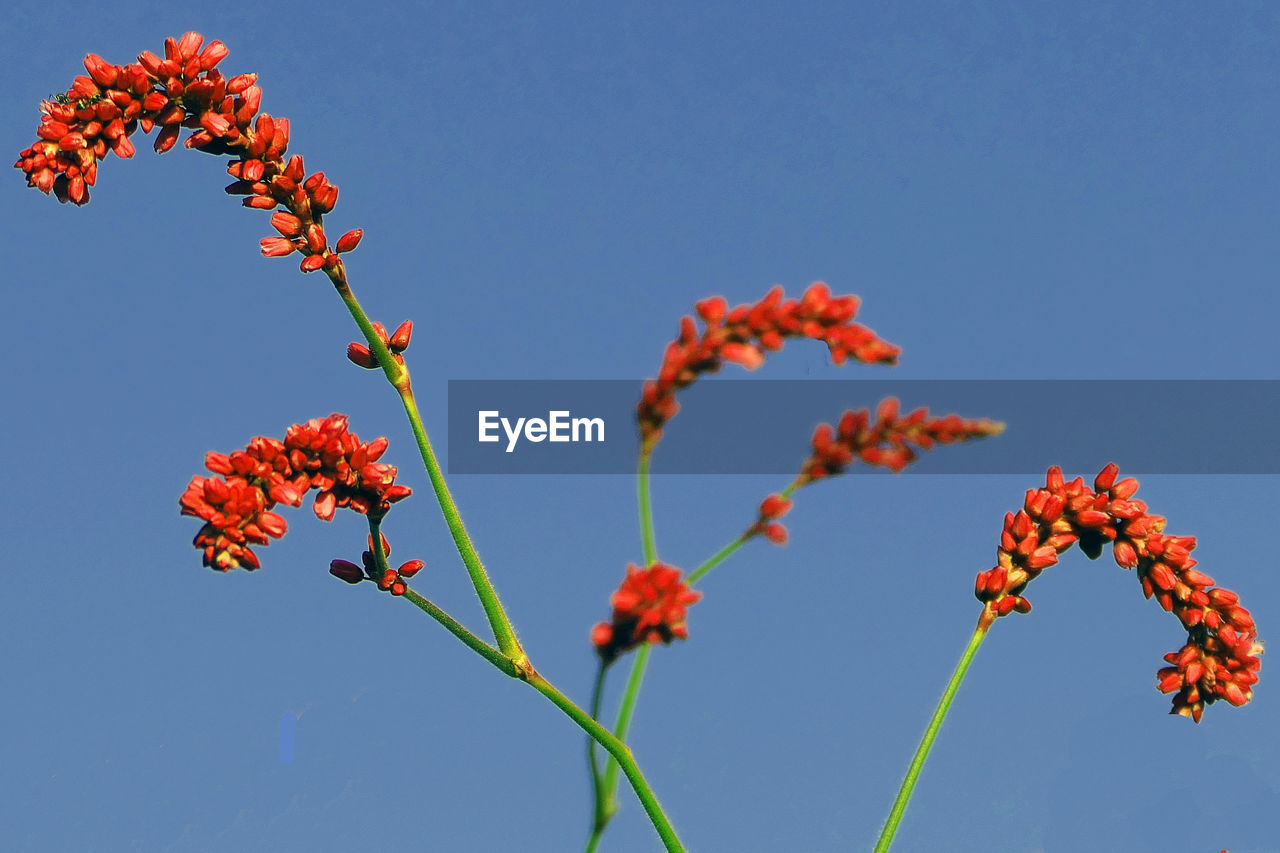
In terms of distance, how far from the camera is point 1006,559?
386cm

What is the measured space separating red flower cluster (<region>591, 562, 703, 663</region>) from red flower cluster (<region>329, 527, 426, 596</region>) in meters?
1.33

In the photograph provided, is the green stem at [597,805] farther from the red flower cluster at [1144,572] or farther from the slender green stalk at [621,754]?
the red flower cluster at [1144,572]

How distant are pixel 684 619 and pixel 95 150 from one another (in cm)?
212

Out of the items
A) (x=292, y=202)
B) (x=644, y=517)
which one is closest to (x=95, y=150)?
(x=292, y=202)

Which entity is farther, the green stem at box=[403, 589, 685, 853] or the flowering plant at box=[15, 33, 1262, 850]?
the green stem at box=[403, 589, 685, 853]

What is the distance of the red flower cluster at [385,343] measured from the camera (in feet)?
11.3

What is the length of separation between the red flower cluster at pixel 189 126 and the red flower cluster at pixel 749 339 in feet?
4.74

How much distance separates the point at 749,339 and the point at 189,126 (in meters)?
1.88

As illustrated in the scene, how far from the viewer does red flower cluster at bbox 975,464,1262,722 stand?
3.85 metres

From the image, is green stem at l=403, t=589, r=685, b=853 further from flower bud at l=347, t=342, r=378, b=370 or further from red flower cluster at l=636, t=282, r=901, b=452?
red flower cluster at l=636, t=282, r=901, b=452

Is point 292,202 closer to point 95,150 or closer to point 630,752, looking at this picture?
point 95,150

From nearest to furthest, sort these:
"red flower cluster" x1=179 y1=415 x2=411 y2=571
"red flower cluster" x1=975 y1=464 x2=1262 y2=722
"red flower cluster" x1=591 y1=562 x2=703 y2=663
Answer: "red flower cluster" x1=591 y1=562 x2=703 y2=663, "red flower cluster" x1=179 y1=415 x2=411 y2=571, "red flower cluster" x1=975 y1=464 x2=1262 y2=722

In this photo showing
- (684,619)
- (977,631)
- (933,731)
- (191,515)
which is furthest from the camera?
(977,631)

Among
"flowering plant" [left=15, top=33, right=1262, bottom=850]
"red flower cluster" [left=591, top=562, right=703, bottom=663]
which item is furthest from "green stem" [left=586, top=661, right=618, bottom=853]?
"red flower cluster" [left=591, top=562, right=703, bottom=663]
